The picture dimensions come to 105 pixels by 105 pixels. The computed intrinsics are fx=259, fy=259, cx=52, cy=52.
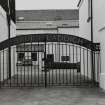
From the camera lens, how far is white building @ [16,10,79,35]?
133 ft

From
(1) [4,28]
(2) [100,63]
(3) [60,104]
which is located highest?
(1) [4,28]

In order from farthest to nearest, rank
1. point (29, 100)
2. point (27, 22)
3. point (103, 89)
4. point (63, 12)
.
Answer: point (63, 12) → point (27, 22) → point (103, 89) → point (29, 100)

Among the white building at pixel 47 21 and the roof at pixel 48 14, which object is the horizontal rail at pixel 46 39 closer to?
the white building at pixel 47 21

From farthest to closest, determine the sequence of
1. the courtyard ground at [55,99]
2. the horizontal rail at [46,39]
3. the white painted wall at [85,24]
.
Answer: the white painted wall at [85,24] < the horizontal rail at [46,39] < the courtyard ground at [55,99]

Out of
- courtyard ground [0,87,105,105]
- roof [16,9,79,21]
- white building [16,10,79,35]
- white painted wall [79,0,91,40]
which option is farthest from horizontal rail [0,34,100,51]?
roof [16,9,79,21]

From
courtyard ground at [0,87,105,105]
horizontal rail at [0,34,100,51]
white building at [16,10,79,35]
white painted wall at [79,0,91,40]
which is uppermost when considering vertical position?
white building at [16,10,79,35]

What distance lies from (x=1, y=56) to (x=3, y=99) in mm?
6600

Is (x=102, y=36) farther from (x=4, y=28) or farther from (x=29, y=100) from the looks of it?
(x=4, y=28)

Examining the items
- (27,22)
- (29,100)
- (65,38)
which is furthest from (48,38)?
(27,22)

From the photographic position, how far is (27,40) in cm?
1394

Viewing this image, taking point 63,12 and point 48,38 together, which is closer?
point 48,38

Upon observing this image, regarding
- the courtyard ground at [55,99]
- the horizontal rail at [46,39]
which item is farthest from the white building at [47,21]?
the courtyard ground at [55,99]

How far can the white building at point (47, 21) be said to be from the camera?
40656mm

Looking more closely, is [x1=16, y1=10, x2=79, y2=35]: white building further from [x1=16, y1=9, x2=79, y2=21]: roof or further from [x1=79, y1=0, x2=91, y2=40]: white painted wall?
[x1=79, y1=0, x2=91, y2=40]: white painted wall
